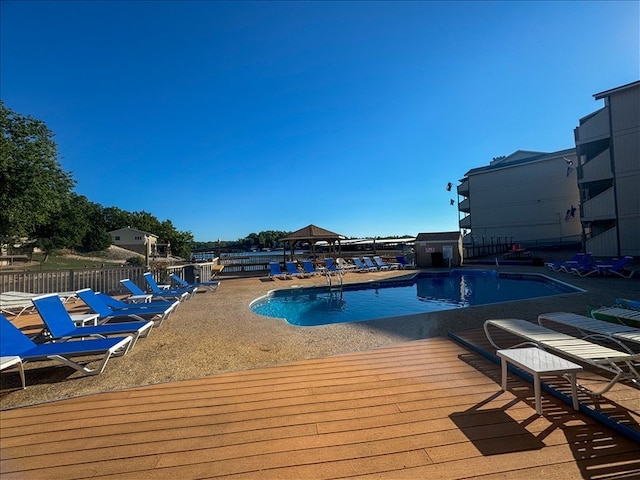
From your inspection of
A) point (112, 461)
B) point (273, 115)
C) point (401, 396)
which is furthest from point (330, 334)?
point (273, 115)

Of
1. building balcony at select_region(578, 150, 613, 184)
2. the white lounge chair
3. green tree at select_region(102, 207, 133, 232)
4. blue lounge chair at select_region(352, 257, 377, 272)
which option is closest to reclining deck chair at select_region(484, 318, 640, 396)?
the white lounge chair

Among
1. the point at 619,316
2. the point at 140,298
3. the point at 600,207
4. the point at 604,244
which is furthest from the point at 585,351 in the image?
the point at 600,207

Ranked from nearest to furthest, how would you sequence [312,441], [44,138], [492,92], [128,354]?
[312,441] < [128,354] < [492,92] < [44,138]

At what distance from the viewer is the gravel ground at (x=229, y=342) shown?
3.33m

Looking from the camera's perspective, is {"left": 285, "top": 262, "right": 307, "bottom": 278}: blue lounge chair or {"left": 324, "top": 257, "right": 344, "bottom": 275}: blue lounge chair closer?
{"left": 285, "top": 262, "right": 307, "bottom": 278}: blue lounge chair

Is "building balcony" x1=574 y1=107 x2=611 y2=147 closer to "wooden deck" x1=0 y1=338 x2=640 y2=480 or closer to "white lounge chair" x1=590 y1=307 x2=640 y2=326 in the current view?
"white lounge chair" x1=590 y1=307 x2=640 y2=326

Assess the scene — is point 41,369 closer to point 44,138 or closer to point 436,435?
point 436,435

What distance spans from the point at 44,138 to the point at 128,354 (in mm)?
18499

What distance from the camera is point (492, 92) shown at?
34.6ft

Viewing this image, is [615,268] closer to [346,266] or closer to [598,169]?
[598,169]

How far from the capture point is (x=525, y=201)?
26516 millimetres

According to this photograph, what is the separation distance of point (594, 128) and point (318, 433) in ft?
76.2

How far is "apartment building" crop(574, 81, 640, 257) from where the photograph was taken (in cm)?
1532

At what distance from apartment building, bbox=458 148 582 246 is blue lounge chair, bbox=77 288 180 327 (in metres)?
27.7
